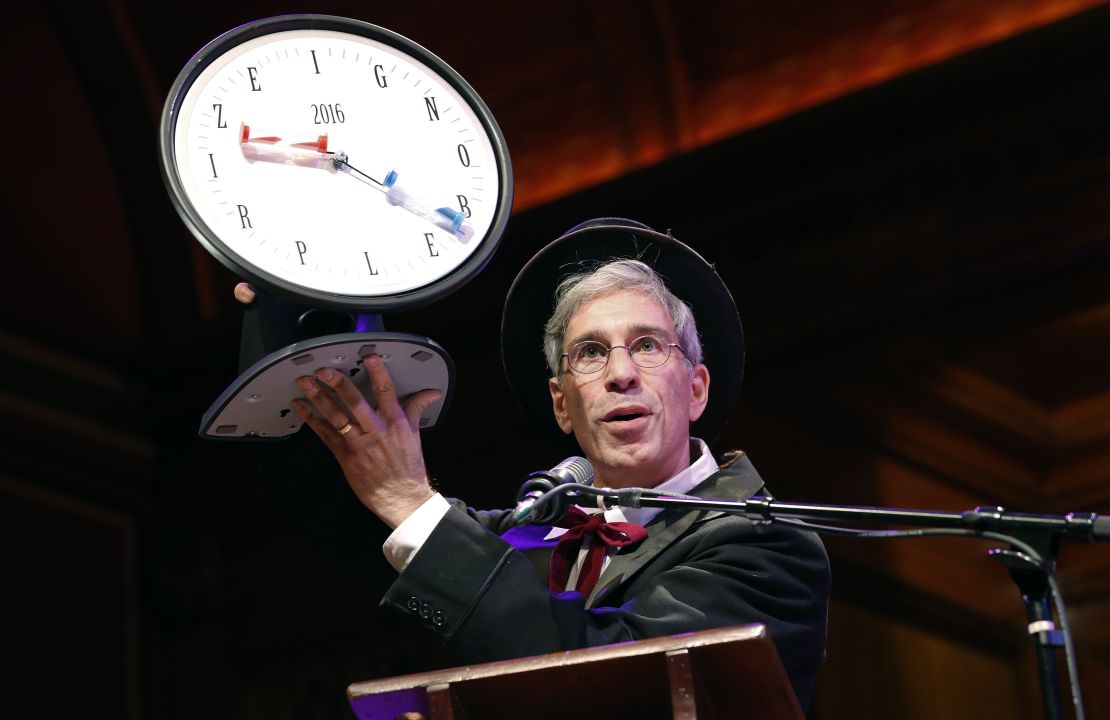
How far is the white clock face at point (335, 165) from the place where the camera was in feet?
7.40

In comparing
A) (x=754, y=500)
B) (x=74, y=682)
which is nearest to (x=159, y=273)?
(x=74, y=682)

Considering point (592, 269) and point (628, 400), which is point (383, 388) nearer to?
point (628, 400)

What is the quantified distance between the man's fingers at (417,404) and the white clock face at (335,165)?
0.18m

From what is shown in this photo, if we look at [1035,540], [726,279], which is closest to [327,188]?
[1035,540]

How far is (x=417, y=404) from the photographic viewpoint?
7.72 ft

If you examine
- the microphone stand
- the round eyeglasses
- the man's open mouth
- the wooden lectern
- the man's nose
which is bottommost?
the wooden lectern

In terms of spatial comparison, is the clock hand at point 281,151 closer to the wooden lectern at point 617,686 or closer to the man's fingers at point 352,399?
the man's fingers at point 352,399

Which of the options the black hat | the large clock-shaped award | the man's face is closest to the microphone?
the large clock-shaped award

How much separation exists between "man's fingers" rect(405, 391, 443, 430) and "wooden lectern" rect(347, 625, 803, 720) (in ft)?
1.63

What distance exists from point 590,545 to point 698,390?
1.46 ft

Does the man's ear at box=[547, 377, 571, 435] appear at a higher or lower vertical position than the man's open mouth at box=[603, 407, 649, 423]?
higher

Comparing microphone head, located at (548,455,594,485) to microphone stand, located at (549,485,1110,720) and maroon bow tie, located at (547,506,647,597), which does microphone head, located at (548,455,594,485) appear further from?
microphone stand, located at (549,485,1110,720)

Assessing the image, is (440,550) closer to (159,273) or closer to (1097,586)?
(1097,586)

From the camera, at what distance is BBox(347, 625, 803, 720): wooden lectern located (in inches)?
73.4
